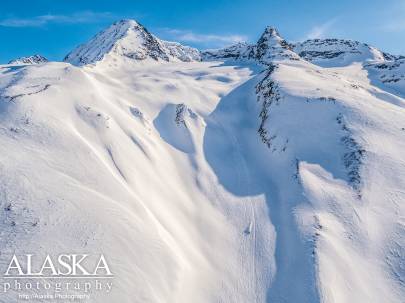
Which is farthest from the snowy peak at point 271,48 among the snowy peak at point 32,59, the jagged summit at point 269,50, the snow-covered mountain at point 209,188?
the snowy peak at point 32,59

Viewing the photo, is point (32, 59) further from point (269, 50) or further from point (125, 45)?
point (269, 50)

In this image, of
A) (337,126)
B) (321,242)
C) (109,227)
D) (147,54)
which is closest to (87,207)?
(109,227)

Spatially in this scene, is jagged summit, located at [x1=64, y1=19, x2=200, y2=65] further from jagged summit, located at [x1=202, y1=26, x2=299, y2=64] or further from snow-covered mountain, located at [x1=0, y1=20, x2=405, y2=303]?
snow-covered mountain, located at [x1=0, y1=20, x2=405, y2=303]

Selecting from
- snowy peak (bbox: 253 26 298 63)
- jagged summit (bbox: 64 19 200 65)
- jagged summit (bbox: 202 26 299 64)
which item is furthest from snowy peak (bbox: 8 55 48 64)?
snowy peak (bbox: 253 26 298 63)

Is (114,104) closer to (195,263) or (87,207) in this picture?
(87,207)

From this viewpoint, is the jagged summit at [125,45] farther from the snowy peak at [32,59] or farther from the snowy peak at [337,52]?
the snowy peak at [337,52]

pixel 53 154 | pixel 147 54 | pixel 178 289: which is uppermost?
pixel 147 54
